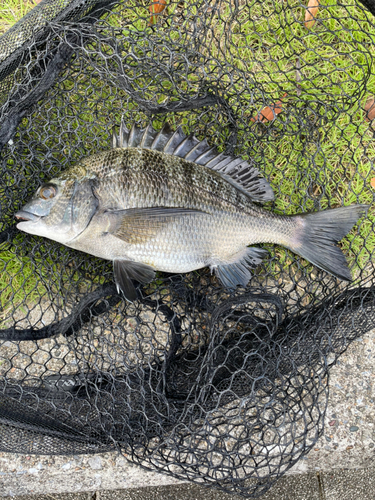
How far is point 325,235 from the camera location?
2.31 m

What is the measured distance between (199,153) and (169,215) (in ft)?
1.42

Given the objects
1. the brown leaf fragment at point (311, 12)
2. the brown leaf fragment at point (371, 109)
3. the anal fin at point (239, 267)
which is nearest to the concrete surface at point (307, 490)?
the anal fin at point (239, 267)

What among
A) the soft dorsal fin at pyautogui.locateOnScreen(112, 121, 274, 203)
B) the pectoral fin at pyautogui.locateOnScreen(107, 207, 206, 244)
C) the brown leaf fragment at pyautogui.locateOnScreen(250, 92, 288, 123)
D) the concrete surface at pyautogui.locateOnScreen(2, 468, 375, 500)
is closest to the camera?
the pectoral fin at pyautogui.locateOnScreen(107, 207, 206, 244)

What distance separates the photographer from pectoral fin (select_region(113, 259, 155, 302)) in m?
2.17

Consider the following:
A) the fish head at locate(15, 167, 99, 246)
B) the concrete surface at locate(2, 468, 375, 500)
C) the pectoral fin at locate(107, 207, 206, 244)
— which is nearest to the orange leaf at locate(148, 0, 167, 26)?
the fish head at locate(15, 167, 99, 246)

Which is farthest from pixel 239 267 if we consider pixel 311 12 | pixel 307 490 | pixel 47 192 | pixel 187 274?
pixel 311 12

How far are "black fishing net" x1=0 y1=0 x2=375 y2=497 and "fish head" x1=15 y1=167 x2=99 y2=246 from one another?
255mm

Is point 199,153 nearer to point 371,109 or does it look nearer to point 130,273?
point 130,273

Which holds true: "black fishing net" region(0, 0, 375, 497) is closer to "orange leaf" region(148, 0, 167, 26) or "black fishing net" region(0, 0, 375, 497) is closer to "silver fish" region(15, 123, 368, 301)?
"orange leaf" region(148, 0, 167, 26)

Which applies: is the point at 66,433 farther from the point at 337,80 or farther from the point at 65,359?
the point at 337,80

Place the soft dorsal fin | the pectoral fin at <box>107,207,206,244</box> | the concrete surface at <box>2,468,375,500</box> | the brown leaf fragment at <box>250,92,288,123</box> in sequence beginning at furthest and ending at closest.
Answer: the concrete surface at <box>2,468,375,500</box>, the brown leaf fragment at <box>250,92,288,123</box>, the soft dorsal fin, the pectoral fin at <box>107,207,206,244</box>

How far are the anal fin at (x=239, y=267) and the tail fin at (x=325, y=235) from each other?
24cm

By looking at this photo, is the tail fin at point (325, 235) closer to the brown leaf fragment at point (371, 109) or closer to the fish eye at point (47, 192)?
the brown leaf fragment at point (371, 109)

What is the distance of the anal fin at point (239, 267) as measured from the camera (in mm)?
2320
